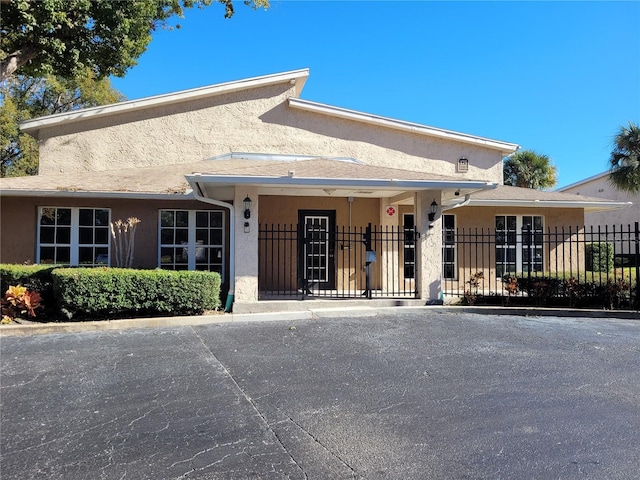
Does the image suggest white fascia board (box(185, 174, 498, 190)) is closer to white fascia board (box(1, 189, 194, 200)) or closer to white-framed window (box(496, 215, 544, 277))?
white fascia board (box(1, 189, 194, 200))

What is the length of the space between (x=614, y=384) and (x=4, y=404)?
Answer: 6586mm

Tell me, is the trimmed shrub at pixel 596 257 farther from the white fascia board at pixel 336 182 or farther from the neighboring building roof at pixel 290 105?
the white fascia board at pixel 336 182

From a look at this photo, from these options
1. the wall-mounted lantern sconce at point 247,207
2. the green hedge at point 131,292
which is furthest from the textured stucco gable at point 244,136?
the green hedge at point 131,292

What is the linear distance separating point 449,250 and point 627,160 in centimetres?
1156

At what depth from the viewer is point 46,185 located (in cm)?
1066

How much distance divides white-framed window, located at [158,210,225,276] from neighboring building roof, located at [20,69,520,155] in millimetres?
3957

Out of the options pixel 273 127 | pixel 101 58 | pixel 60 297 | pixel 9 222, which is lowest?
pixel 60 297

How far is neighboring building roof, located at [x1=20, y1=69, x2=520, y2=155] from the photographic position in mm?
12852

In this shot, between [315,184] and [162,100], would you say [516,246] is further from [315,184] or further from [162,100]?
[162,100]

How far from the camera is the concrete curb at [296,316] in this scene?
7.69 meters

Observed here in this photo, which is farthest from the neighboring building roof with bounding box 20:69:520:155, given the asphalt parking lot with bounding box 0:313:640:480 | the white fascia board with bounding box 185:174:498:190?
the asphalt parking lot with bounding box 0:313:640:480

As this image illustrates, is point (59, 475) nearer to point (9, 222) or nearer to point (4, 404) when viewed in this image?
point (4, 404)

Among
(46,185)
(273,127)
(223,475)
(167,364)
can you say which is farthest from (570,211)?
(46,185)

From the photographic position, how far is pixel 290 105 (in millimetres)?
13922
